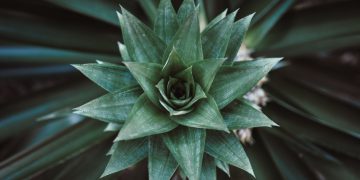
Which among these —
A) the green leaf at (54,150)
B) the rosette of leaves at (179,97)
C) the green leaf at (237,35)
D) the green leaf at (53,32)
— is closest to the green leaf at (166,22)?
the rosette of leaves at (179,97)

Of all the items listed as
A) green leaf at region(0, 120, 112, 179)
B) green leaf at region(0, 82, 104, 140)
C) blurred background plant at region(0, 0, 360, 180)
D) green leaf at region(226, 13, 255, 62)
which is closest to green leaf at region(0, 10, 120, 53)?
blurred background plant at region(0, 0, 360, 180)

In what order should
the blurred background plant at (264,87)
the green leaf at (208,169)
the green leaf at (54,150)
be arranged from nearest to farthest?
the green leaf at (208,169) < the green leaf at (54,150) < the blurred background plant at (264,87)

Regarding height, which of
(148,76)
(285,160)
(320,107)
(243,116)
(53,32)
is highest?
(53,32)

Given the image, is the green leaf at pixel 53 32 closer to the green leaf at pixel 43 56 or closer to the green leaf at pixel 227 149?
the green leaf at pixel 43 56

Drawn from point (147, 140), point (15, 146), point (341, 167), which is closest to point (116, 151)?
point (147, 140)

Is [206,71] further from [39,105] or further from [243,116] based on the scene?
[39,105]

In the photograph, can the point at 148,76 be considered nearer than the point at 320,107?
Yes

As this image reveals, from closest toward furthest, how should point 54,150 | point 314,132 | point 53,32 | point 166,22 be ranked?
point 166,22 < point 54,150 < point 314,132 < point 53,32

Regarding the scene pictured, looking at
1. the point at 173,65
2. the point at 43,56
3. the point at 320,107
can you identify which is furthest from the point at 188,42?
the point at 43,56
